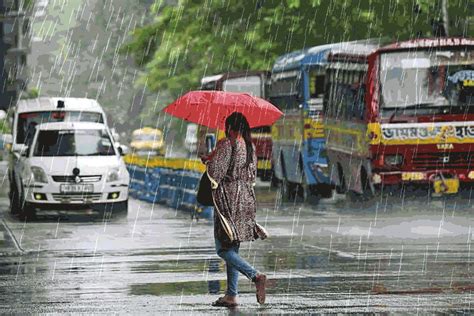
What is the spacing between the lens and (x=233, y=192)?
1198cm

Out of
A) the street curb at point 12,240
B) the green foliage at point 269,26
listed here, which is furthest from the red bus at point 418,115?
the green foliage at point 269,26

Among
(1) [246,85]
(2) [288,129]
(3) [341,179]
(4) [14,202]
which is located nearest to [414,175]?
(3) [341,179]

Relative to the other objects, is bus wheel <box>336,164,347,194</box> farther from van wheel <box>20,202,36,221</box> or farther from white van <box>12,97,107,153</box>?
van wheel <box>20,202,36,221</box>

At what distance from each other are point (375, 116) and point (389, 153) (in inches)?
28.6

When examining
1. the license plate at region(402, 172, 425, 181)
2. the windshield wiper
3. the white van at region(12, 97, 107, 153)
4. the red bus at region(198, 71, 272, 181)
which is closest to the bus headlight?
the license plate at region(402, 172, 425, 181)

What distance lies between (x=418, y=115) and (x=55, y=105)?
26.5ft

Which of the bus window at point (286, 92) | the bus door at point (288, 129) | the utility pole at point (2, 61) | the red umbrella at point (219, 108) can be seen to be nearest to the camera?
the red umbrella at point (219, 108)

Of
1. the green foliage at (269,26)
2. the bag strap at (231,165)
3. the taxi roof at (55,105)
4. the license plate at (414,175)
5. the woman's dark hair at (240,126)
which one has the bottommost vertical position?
the license plate at (414,175)

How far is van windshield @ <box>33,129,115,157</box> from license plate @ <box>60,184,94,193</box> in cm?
89

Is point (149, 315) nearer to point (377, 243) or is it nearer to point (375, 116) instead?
point (377, 243)

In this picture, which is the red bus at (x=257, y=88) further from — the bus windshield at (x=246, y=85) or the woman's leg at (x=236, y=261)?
the woman's leg at (x=236, y=261)

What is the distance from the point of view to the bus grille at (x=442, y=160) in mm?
26375

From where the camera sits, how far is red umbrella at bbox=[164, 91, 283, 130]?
12492 mm

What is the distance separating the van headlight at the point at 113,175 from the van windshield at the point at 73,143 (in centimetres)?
66
